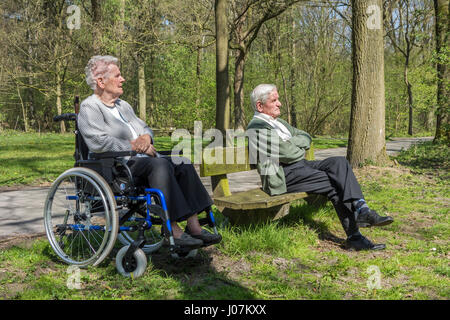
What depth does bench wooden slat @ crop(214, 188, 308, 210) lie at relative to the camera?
3.59 metres

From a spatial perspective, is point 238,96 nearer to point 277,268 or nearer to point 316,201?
point 316,201

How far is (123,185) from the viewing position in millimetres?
3232

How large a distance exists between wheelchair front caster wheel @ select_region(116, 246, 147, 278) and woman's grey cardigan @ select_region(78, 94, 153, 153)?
76cm

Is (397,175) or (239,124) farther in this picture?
(239,124)

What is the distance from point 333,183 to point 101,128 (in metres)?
2.05

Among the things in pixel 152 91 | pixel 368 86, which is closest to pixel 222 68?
pixel 368 86

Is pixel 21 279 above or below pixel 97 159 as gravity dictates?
below

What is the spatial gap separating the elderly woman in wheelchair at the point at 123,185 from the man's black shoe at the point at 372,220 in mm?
1274

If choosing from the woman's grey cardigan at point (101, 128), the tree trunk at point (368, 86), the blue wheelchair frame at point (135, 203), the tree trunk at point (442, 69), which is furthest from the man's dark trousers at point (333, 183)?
the tree trunk at point (442, 69)

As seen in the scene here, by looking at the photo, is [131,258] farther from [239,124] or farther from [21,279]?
[239,124]

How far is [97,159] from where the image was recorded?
3324 mm

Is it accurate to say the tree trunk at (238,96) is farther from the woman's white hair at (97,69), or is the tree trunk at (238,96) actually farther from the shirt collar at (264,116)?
the woman's white hair at (97,69)

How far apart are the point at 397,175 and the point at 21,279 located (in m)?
5.55
